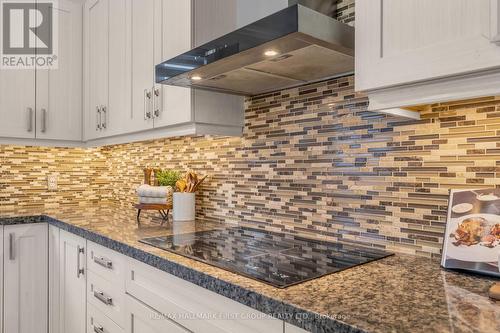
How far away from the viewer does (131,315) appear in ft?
4.79

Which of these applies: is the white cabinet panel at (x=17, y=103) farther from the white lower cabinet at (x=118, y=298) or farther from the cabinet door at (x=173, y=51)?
the cabinet door at (x=173, y=51)

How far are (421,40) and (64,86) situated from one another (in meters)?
2.67

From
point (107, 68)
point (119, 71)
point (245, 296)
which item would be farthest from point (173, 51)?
→ point (245, 296)

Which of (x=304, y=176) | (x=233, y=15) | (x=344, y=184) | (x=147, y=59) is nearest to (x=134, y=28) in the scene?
(x=147, y=59)

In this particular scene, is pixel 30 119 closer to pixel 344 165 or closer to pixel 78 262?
pixel 78 262

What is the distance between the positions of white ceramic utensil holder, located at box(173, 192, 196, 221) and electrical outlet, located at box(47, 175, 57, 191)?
59.4 inches

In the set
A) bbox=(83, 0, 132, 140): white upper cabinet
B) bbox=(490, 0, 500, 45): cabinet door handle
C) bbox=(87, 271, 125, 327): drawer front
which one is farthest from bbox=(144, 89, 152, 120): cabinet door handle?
bbox=(490, 0, 500, 45): cabinet door handle

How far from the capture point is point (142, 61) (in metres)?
2.08

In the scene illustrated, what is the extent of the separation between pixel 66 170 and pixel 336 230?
2459 millimetres

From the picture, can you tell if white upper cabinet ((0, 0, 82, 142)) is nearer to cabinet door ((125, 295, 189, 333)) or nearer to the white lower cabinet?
the white lower cabinet

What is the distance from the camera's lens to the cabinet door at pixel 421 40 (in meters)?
0.82

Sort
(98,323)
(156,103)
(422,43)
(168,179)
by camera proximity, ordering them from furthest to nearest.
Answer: (168,179), (156,103), (98,323), (422,43)

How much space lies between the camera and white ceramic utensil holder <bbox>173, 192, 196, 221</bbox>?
6.73 ft

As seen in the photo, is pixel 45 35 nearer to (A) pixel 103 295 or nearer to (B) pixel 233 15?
(B) pixel 233 15
